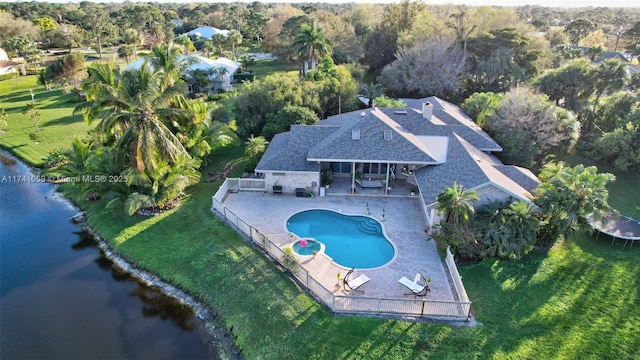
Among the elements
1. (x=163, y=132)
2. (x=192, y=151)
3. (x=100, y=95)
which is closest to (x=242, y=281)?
(x=163, y=132)

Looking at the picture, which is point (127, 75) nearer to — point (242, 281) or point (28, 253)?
point (28, 253)

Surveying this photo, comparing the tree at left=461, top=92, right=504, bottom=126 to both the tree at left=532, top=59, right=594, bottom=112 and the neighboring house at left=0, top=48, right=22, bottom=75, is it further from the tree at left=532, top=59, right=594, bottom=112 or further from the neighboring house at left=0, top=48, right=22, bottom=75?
the neighboring house at left=0, top=48, right=22, bottom=75

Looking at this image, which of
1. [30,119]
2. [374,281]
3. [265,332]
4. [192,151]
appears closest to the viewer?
[265,332]

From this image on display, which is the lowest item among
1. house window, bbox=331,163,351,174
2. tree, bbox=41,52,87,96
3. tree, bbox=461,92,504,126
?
house window, bbox=331,163,351,174

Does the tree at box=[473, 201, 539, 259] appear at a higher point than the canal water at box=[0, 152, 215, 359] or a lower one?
higher

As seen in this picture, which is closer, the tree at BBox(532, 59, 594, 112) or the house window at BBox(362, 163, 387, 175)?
the house window at BBox(362, 163, 387, 175)

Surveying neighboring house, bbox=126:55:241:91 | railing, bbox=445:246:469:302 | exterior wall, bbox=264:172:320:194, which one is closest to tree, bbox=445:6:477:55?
neighboring house, bbox=126:55:241:91

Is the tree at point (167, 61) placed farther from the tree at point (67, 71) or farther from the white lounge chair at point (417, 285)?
the tree at point (67, 71)

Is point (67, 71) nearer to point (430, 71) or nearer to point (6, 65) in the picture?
point (6, 65)
